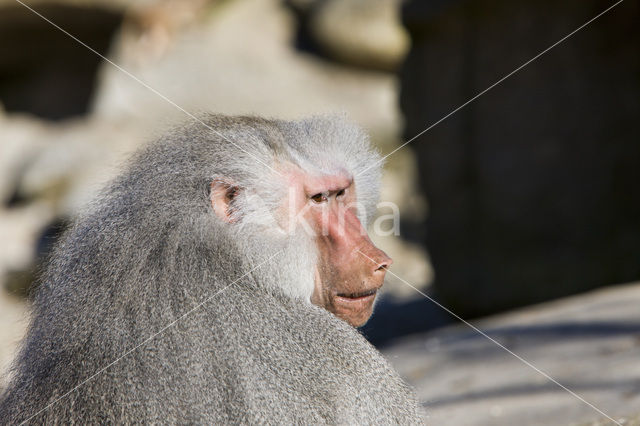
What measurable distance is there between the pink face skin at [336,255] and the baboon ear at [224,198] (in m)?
0.17

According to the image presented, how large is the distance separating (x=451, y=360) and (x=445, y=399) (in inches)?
27.7

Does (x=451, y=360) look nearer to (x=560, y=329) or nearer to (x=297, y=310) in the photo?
(x=560, y=329)

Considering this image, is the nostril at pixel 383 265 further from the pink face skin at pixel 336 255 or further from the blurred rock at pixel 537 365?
the blurred rock at pixel 537 365

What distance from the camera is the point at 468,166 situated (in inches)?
244

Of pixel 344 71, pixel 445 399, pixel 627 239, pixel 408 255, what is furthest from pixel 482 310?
pixel 344 71

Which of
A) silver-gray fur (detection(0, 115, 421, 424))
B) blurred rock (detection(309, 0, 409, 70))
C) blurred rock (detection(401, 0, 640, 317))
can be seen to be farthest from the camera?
blurred rock (detection(309, 0, 409, 70))

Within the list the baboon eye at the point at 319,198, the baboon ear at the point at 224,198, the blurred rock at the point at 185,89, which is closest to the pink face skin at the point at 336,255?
the baboon eye at the point at 319,198

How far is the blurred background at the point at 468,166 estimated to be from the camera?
4.18 metres

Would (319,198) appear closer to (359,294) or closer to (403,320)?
(359,294)

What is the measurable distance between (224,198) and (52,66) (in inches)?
392

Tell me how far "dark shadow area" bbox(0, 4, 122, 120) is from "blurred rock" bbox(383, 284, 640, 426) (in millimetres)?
7315

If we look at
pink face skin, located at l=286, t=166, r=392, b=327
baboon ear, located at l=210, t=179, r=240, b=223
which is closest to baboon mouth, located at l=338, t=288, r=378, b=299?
pink face skin, located at l=286, t=166, r=392, b=327

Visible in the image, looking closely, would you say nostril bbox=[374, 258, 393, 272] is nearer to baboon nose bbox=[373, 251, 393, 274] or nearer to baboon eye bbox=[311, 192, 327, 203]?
baboon nose bbox=[373, 251, 393, 274]

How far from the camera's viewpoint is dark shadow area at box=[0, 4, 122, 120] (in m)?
11.1
